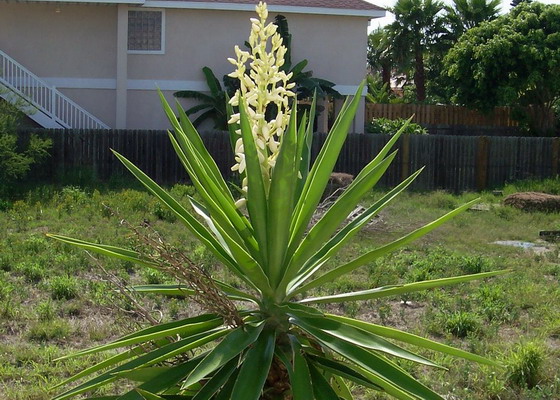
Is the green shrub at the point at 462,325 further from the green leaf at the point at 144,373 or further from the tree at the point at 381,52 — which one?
the tree at the point at 381,52

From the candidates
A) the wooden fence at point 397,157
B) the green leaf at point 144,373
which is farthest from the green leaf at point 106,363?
the wooden fence at point 397,157

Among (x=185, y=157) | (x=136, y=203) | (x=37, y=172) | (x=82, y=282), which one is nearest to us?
(x=185, y=157)

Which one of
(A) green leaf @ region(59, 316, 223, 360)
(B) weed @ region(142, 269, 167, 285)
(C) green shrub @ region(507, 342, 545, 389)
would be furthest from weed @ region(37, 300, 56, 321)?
(A) green leaf @ region(59, 316, 223, 360)

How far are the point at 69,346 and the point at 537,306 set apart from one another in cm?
465

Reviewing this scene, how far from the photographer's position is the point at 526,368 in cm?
648

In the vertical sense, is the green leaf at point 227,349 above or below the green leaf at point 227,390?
above

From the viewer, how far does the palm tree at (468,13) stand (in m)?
38.2

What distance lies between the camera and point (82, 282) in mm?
9430

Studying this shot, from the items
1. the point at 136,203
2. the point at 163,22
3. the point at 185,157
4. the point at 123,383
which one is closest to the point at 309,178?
the point at 185,157

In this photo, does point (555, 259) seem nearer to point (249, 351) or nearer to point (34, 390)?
point (34, 390)

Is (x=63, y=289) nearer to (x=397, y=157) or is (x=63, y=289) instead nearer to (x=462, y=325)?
(x=462, y=325)

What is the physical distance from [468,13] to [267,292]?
3722 cm

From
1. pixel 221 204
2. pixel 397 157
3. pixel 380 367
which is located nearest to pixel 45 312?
pixel 221 204

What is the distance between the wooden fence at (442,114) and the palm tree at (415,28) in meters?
7.30
